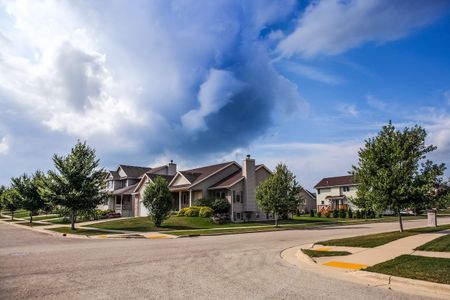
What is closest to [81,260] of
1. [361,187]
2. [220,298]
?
[220,298]

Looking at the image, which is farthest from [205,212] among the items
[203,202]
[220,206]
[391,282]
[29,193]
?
[391,282]

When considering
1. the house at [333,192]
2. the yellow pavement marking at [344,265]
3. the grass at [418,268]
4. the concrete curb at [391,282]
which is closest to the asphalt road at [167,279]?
the concrete curb at [391,282]

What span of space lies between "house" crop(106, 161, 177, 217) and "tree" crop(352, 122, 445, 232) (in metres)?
37.8

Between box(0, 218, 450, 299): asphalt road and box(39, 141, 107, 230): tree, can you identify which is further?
box(39, 141, 107, 230): tree

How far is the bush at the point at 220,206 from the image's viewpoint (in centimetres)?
4112

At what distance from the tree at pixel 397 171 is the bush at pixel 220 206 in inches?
867

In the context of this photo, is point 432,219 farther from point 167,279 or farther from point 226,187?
point 167,279

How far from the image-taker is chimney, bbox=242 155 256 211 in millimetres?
43094

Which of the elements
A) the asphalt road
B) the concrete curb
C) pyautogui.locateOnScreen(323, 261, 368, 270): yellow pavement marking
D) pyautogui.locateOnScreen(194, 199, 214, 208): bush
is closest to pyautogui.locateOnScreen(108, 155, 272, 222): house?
pyautogui.locateOnScreen(194, 199, 214, 208): bush

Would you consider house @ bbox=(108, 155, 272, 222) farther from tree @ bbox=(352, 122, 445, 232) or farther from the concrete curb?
the concrete curb

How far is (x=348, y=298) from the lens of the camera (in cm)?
729

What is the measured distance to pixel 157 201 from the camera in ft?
104

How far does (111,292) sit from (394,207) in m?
18.1

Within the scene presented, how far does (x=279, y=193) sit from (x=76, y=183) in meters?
18.9
